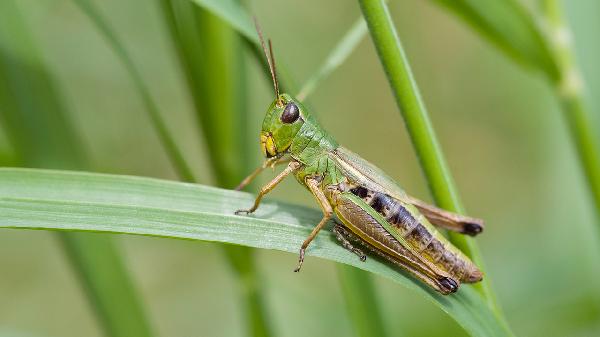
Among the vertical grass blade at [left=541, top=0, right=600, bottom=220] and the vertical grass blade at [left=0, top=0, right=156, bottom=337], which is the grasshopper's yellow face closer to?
the vertical grass blade at [left=0, top=0, right=156, bottom=337]

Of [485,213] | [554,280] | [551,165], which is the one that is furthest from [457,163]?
[554,280]

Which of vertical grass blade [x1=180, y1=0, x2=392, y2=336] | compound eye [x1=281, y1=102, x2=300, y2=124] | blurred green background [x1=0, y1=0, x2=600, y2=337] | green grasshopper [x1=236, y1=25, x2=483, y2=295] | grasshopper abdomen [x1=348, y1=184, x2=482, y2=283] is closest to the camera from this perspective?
vertical grass blade [x1=180, y1=0, x2=392, y2=336]

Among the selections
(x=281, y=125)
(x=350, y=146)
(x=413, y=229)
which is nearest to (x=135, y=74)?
(x=281, y=125)

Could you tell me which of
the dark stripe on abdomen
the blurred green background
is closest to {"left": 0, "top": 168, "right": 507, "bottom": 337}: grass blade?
the dark stripe on abdomen

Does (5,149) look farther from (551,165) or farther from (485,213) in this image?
(485,213)

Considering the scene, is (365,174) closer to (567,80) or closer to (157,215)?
(567,80)

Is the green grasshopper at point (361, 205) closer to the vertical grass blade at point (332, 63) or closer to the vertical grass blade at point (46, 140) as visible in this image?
the vertical grass blade at point (332, 63)
